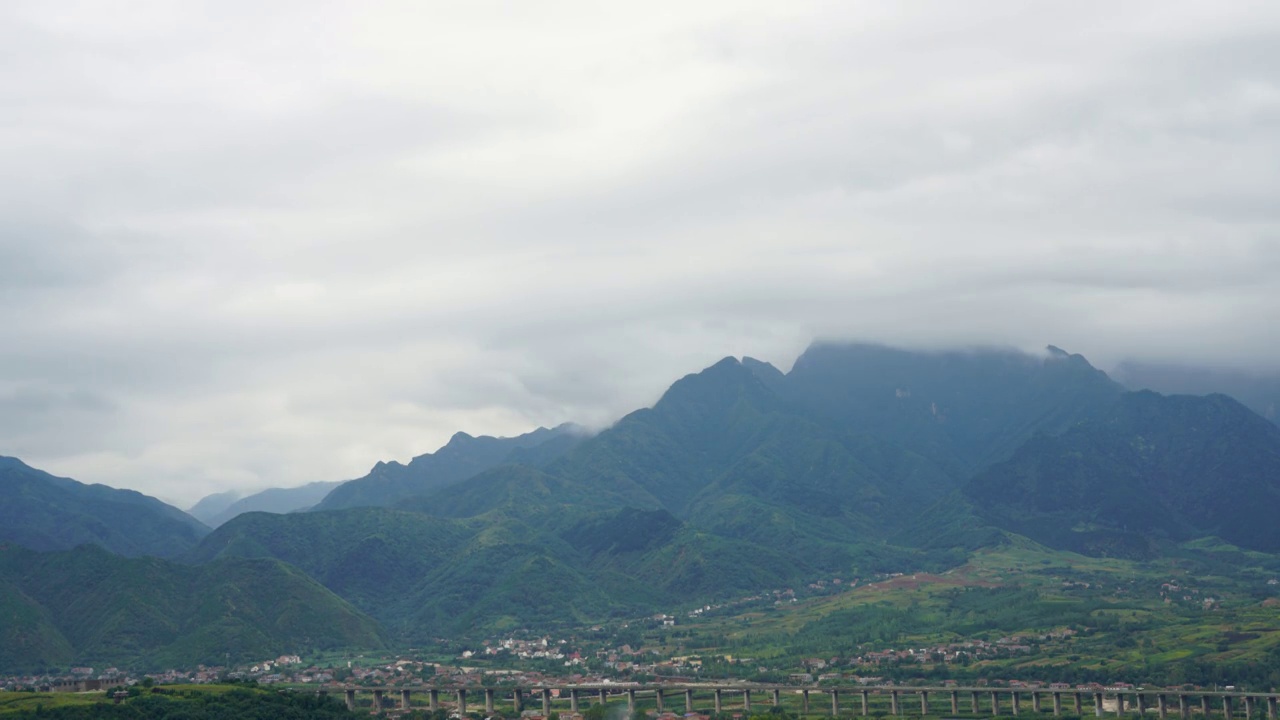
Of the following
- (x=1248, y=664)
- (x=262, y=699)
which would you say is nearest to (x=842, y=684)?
(x=1248, y=664)

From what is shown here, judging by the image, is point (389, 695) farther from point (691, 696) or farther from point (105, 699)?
point (105, 699)

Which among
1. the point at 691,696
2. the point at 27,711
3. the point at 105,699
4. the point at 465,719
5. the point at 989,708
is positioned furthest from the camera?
the point at 691,696

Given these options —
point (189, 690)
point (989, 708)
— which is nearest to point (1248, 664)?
point (989, 708)

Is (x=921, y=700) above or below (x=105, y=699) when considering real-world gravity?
below

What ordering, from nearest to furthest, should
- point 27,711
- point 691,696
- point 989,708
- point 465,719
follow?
point 27,711 < point 465,719 < point 989,708 < point 691,696

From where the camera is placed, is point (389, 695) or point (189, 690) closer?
point (189, 690)

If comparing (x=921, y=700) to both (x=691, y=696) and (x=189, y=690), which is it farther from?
(x=189, y=690)
